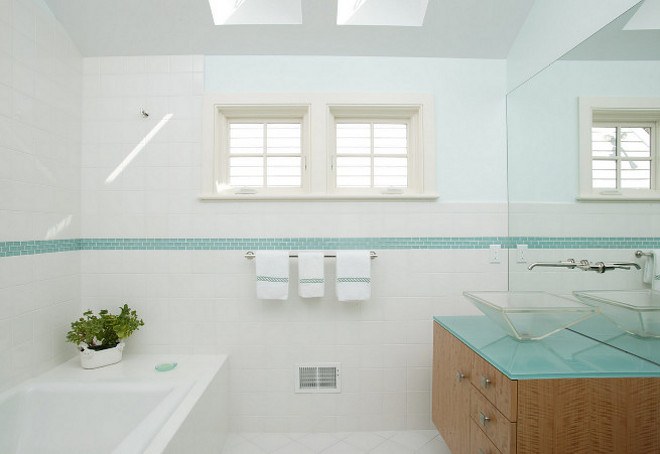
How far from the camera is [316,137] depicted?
2145 millimetres

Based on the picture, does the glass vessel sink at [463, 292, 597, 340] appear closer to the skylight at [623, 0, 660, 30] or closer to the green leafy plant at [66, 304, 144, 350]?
the skylight at [623, 0, 660, 30]

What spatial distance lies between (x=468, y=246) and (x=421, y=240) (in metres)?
0.30

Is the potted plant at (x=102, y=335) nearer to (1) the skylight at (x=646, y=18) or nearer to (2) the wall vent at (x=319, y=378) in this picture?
(2) the wall vent at (x=319, y=378)

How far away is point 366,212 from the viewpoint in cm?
216

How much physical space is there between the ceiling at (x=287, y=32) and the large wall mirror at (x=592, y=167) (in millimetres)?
406

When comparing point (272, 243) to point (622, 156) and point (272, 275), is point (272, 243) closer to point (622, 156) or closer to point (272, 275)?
point (272, 275)

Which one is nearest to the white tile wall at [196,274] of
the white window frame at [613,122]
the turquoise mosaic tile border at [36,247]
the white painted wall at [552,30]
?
the turquoise mosaic tile border at [36,247]

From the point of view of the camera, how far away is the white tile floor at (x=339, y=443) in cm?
196

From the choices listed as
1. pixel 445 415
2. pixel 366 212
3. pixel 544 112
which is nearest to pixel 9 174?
pixel 366 212

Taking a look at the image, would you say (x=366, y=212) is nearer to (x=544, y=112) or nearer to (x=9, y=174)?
(x=544, y=112)

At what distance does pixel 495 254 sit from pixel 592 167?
0.76 m

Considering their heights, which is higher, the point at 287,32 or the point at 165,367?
the point at 287,32

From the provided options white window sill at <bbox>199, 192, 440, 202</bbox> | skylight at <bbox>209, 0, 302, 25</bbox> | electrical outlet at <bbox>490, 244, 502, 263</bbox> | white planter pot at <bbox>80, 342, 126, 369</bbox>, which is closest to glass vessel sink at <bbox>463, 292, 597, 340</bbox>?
electrical outlet at <bbox>490, 244, 502, 263</bbox>

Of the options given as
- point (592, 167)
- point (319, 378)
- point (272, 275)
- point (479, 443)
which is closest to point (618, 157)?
point (592, 167)
